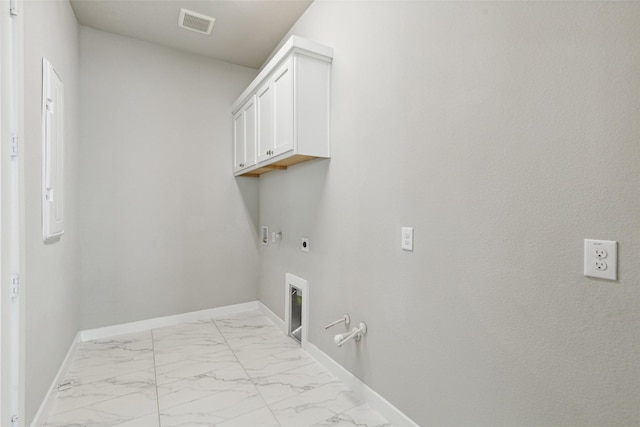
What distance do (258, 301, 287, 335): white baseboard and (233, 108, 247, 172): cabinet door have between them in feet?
5.02

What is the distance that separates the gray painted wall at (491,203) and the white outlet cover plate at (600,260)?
0.06 ft

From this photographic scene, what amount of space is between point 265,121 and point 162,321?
223 cm

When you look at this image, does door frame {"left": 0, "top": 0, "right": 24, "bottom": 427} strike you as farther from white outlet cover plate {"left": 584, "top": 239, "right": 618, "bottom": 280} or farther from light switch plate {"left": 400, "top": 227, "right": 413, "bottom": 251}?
white outlet cover plate {"left": 584, "top": 239, "right": 618, "bottom": 280}

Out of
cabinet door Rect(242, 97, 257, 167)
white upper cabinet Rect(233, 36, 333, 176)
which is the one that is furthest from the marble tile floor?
cabinet door Rect(242, 97, 257, 167)

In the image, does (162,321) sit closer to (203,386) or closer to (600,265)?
(203,386)

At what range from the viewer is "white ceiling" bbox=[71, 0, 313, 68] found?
8.09ft

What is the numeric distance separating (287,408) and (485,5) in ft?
7.33

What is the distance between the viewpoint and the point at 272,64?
232 centimetres

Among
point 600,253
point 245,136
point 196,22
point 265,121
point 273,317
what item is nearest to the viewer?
point 600,253

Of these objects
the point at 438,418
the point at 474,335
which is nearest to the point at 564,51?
the point at 474,335

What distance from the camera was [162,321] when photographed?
312cm

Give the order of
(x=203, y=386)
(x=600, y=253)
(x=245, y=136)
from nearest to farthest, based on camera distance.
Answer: (x=600, y=253) < (x=203, y=386) < (x=245, y=136)

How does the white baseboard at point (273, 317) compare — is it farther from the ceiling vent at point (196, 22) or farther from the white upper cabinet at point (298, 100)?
the ceiling vent at point (196, 22)

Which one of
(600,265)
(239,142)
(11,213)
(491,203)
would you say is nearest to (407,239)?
(491,203)
